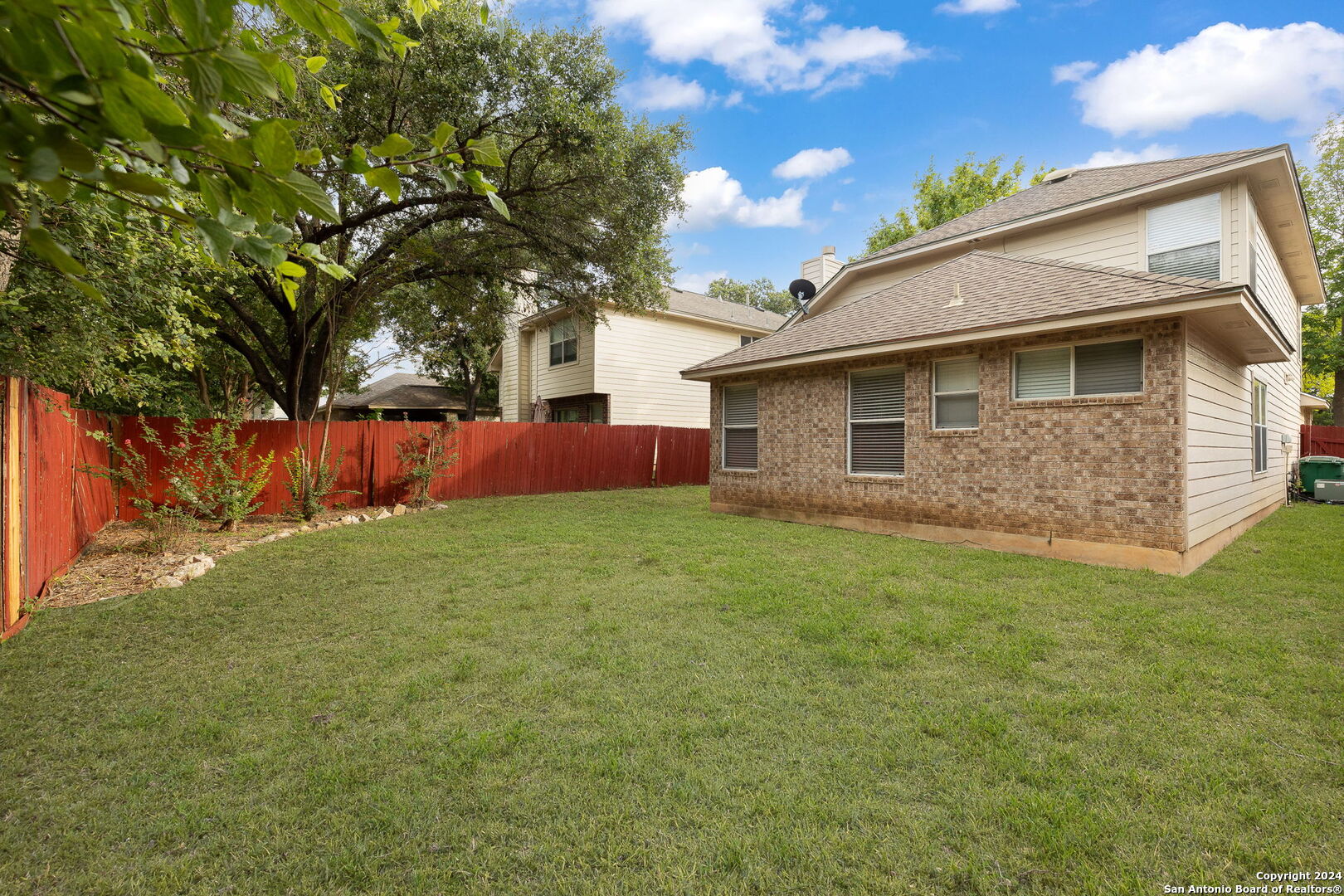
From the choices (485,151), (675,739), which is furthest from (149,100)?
(675,739)

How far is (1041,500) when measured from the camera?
681 centimetres

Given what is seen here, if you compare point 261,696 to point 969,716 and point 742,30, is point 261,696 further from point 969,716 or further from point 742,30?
point 742,30

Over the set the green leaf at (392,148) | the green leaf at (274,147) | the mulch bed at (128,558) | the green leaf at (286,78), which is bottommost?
the mulch bed at (128,558)

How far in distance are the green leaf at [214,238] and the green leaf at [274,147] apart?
179 mm

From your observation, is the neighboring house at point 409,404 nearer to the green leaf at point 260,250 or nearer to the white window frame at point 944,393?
the white window frame at point 944,393

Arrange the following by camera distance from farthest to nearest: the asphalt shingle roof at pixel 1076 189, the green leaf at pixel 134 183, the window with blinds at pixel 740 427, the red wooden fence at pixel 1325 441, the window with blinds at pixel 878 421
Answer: the red wooden fence at pixel 1325 441
the window with blinds at pixel 740 427
the asphalt shingle roof at pixel 1076 189
the window with blinds at pixel 878 421
the green leaf at pixel 134 183

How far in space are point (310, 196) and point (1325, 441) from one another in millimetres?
24941

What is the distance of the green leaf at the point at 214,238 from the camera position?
116 centimetres

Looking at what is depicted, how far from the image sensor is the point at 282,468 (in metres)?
10.2

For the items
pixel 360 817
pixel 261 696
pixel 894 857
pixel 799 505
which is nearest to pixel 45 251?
pixel 360 817

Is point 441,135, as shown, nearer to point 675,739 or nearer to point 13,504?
point 675,739

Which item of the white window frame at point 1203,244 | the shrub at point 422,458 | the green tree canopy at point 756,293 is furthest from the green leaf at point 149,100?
the green tree canopy at point 756,293

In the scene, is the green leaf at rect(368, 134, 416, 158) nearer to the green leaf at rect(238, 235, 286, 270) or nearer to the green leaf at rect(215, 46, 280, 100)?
the green leaf at rect(215, 46, 280, 100)

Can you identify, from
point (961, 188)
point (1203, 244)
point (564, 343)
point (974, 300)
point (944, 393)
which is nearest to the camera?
point (944, 393)
